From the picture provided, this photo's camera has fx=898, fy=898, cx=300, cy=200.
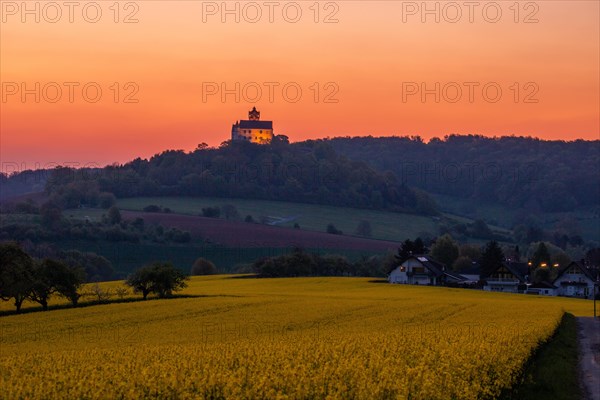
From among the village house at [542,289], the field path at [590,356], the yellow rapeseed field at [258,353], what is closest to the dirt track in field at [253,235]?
the village house at [542,289]

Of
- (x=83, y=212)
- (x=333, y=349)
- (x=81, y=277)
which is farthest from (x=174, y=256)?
(x=333, y=349)

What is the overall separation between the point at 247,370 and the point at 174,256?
131 meters

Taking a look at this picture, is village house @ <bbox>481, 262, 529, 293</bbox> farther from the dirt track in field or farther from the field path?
the field path

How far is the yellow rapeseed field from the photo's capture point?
1992cm

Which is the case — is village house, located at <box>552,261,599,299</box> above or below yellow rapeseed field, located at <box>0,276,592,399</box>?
below

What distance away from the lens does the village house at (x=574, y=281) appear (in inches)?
4806

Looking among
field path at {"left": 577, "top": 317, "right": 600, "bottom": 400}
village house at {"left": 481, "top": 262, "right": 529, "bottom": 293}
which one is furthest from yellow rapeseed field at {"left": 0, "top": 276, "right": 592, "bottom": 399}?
village house at {"left": 481, "top": 262, "right": 529, "bottom": 293}

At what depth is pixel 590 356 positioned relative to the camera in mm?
38875

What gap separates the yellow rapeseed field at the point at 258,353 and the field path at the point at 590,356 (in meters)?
1.99

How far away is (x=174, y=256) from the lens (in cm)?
15238

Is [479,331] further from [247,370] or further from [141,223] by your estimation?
[141,223]

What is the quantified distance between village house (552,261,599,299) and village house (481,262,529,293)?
509 cm

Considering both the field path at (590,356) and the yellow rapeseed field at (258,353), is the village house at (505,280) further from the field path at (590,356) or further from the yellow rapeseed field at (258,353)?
the yellow rapeseed field at (258,353)

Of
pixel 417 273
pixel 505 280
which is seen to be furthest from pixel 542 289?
pixel 417 273
